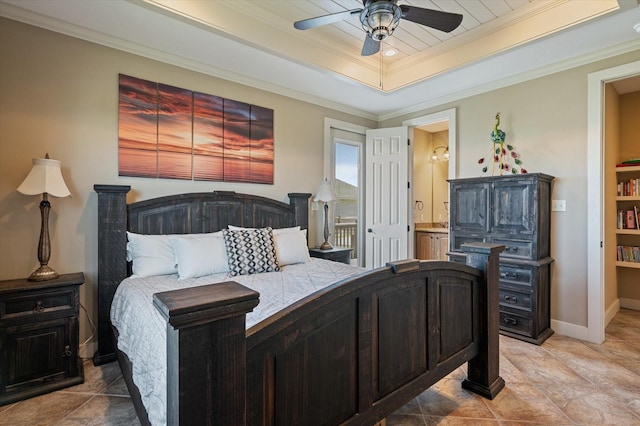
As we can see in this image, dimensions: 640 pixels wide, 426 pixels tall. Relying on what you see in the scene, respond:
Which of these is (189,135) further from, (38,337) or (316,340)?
(316,340)

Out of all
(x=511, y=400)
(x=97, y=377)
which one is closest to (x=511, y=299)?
(x=511, y=400)

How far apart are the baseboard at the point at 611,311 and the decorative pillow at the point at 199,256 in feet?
13.1

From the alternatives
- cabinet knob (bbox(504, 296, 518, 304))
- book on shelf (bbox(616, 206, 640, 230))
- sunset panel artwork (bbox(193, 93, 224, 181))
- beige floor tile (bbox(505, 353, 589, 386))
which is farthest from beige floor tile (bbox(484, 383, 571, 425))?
sunset panel artwork (bbox(193, 93, 224, 181))

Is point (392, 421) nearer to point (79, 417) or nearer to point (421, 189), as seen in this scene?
point (79, 417)

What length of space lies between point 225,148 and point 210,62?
85 cm

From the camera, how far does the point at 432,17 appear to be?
6.64ft

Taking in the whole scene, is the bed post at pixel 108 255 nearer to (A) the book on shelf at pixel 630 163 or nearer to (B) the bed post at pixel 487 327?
(B) the bed post at pixel 487 327

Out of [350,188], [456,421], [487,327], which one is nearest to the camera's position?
[456,421]

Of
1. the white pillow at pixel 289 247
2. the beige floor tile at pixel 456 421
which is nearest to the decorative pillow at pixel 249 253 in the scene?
the white pillow at pixel 289 247

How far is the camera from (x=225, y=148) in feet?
11.1

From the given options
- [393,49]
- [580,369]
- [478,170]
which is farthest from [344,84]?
[580,369]

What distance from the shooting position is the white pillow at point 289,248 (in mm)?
3033

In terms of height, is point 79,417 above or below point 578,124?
below

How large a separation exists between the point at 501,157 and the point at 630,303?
101 inches
